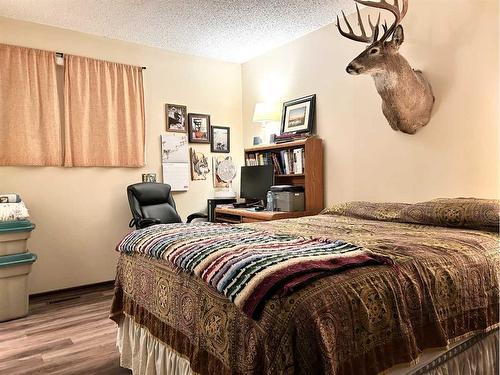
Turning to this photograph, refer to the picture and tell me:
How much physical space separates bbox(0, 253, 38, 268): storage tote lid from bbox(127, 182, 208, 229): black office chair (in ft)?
3.08

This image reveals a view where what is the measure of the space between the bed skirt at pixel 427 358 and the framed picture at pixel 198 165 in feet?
8.86

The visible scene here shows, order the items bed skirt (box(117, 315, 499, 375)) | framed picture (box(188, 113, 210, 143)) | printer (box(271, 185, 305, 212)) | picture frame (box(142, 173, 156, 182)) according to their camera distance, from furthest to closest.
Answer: framed picture (box(188, 113, 210, 143)) < picture frame (box(142, 173, 156, 182)) < printer (box(271, 185, 305, 212)) < bed skirt (box(117, 315, 499, 375))

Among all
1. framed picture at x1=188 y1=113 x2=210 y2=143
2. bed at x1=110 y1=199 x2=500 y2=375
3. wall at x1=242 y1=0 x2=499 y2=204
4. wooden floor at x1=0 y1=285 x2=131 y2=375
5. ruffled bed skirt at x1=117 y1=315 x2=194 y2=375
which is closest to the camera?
bed at x1=110 y1=199 x2=500 y2=375

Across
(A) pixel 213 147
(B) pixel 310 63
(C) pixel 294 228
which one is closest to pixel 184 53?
(A) pixel 213 147

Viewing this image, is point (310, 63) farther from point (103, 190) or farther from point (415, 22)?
point (103, 190)

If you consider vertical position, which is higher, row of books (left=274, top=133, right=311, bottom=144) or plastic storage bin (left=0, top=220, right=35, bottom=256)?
row of books (left=274, top=133, right=311, bottom=144)

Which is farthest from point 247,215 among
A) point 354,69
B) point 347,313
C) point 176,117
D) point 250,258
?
point 347,313

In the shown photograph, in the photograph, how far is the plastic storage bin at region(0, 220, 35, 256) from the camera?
9.55 feet

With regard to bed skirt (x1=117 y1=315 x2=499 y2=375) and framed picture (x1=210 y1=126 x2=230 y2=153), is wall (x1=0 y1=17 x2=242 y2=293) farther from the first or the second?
bed skirt (x1=117 y1=315 x2=499 y2=375)

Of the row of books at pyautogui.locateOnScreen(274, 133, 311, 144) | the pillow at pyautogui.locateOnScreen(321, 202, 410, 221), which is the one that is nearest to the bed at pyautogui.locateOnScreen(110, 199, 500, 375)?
the pillow at pyautogui.locateOnScreen(321, 202, 410, 221)

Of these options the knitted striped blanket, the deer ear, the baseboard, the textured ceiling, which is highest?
the textured ceiling

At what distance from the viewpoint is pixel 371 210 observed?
2.71 meters

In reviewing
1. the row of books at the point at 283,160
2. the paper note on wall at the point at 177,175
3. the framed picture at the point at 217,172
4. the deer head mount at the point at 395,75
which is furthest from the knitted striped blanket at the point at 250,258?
the framed picture at the point at 217,172

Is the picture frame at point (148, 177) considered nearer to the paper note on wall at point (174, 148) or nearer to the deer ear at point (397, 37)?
the paper note on wall at point (174, 148)
